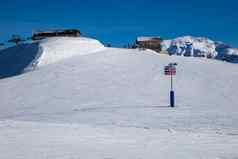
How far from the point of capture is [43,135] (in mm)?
11320

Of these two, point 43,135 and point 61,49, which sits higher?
point 61,49

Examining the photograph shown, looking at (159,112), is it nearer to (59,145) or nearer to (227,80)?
(59,145)

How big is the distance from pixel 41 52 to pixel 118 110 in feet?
80.1

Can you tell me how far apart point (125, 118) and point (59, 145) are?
761cm

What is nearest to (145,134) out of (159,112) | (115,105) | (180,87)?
(159,112)

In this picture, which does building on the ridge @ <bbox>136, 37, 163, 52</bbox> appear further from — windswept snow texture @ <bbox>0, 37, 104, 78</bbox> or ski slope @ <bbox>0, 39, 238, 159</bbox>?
ski slope @ <bbox>0, 39, 238, 159</bbox>

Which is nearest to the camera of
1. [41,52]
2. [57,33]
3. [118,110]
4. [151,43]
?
[118,110]

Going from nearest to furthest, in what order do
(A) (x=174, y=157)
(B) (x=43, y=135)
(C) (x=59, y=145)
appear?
1. (A) (x=174, y=157)
2. (C) (x=59, y=145)
3. (B) (x=43, y=135)

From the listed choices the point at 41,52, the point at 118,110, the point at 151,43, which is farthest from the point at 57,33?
the point at 118,110

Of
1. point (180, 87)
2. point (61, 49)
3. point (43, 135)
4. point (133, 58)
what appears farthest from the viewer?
point (61, 49)

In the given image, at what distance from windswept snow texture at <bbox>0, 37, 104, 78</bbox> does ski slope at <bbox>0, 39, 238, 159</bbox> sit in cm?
131

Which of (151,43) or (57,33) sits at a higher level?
(57,33)

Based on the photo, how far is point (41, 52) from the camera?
42.2 meters

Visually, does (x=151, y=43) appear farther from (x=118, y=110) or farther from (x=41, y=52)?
(x=118, y=110)
